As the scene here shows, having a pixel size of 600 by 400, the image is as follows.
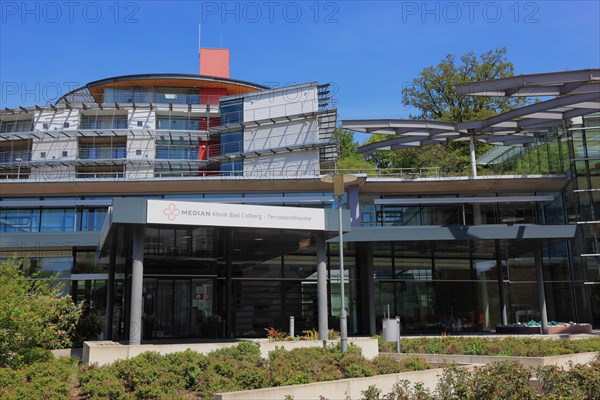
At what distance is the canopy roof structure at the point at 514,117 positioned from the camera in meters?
25.3

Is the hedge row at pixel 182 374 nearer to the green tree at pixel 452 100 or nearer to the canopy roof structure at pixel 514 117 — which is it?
the canopy roof structure at pixel 514 117

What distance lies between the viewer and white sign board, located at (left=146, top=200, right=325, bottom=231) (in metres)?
16.2

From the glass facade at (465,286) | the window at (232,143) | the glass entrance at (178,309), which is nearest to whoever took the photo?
the glass entrance at (178,309)

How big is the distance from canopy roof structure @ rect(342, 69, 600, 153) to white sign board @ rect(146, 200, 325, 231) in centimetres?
1166

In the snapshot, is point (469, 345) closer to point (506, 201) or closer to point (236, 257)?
point (236, 257)

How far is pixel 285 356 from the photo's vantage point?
14.8m

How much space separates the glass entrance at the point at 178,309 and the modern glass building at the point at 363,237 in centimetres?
6

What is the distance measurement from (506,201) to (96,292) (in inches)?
876

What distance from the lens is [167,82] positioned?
57250 mm

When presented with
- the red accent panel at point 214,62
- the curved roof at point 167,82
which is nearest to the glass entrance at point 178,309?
the curved roof at point 167,82

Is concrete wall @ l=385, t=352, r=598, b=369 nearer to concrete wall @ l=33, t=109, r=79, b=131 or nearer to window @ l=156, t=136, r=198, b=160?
window @ l=156, t=136, r=198, b=160

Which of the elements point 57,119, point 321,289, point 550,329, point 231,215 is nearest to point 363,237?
point 321,289

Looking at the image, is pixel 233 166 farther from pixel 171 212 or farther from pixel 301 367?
pixel 301 367

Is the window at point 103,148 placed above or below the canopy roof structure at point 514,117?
above
